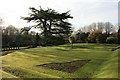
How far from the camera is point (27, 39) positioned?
30938 mm

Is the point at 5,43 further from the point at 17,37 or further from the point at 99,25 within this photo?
the point at 99,25

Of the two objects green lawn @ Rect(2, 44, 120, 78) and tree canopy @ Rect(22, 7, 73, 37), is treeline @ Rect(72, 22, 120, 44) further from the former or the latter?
green lawn @ Rect(2, 44, 120, 78)

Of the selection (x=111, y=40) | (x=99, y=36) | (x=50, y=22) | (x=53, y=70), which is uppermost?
(x=50, y=22)

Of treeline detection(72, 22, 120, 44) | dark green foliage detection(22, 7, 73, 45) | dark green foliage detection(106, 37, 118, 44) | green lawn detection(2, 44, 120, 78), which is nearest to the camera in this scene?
green lawn detection(2, 44, 120, 78)

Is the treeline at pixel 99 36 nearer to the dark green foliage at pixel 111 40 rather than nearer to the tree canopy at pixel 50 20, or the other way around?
the dark green foliage at pixel 111 40

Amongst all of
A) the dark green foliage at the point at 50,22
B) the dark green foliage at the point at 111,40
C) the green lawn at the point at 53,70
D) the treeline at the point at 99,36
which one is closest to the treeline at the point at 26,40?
the dark green foliage at the point at 50,22

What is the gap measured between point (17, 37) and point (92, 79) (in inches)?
1067

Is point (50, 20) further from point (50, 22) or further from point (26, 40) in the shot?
point (26, 40)

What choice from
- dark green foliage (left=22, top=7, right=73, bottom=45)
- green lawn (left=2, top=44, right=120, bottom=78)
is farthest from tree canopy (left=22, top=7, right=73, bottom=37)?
green lawn (left=2, top=44, right=120, bottom=78)

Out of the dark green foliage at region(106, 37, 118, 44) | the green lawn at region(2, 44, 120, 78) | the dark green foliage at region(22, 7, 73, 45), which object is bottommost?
the green lawn at region(2, 44, 120, 78)

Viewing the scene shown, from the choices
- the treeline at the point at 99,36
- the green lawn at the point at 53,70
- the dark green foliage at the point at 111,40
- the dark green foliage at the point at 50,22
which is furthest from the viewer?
the treeline at the point at 99,36

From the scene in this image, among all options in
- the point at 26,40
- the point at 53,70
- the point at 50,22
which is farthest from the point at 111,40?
the point at 53,70

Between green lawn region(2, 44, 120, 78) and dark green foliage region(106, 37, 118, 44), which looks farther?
dark green foliage region(106, 37, 118, 44)

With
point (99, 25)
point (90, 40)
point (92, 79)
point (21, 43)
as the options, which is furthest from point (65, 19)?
point (99, 25)
